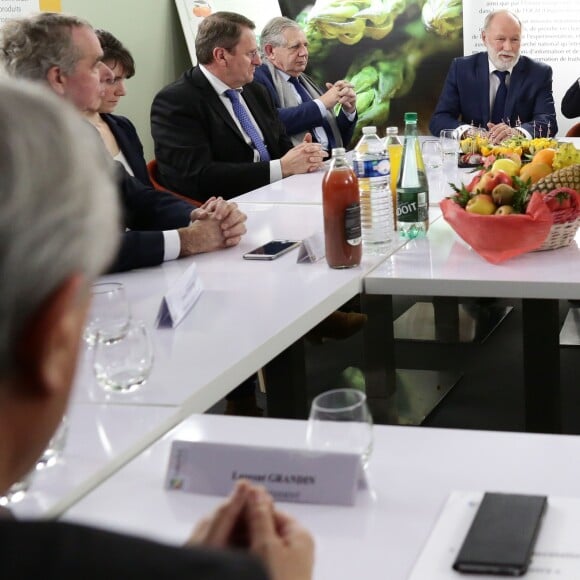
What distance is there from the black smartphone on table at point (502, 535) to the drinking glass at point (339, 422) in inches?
8.0

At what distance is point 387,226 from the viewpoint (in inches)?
110

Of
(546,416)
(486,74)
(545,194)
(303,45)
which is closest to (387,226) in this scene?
(545,194)

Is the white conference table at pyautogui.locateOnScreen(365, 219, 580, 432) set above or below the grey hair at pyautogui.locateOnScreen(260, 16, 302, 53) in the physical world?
below

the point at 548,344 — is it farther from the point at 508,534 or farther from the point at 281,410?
the point at 508,534

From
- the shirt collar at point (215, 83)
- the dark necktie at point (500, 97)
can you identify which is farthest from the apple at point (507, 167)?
the dark necktie at point (500, 97)

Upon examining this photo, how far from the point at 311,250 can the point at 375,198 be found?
0.77 feet

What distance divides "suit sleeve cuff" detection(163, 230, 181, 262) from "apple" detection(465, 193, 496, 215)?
31.4 inches

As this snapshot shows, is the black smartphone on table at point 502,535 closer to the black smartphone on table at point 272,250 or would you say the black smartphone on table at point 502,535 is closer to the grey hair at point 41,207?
the grey hair at point 41,207

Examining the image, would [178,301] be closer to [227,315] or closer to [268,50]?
[227,315]

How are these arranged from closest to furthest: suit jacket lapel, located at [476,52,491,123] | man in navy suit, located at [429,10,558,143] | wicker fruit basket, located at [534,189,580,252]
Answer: wicker fruit basket, located at [534,189,580,252]
man in navy suit, located at [429,10,558,143]
suit jacket lapel, located at [476,52,491,123]

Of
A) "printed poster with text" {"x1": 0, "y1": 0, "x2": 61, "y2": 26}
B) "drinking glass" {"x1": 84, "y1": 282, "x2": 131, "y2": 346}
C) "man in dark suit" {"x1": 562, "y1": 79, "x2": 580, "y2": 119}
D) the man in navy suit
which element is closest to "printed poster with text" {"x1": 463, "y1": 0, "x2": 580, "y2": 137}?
"man in dark suit" {"x1": 562, "y1": 79, "x2": 580, "y2": 119}

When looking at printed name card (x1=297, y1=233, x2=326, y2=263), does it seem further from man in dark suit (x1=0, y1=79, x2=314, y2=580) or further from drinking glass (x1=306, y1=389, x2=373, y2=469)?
man in dark suit (x1=0, y1=79, x2=314, y2=580)

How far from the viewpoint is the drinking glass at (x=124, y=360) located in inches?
70.0

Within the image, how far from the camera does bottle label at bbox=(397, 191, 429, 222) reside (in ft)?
9.39
